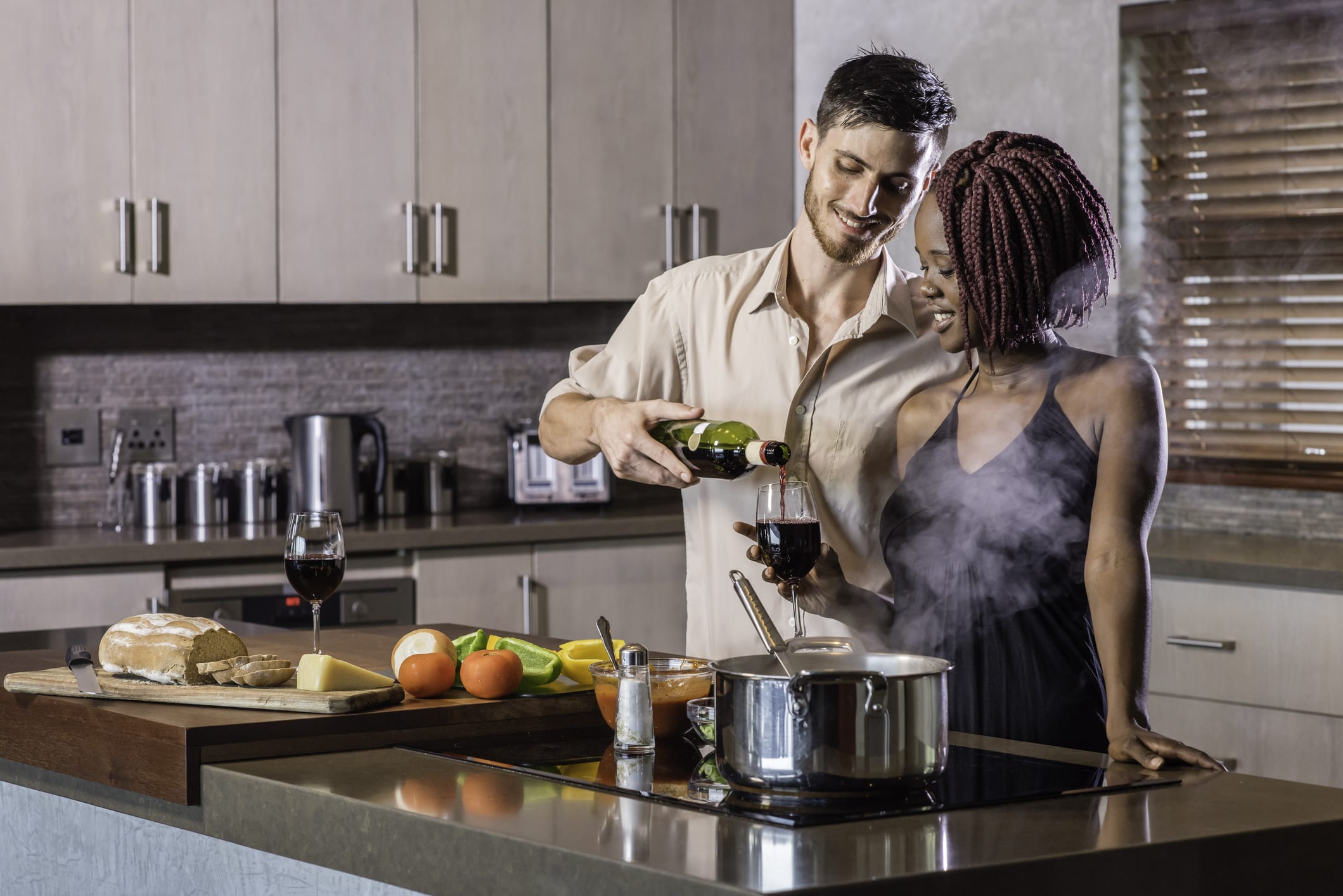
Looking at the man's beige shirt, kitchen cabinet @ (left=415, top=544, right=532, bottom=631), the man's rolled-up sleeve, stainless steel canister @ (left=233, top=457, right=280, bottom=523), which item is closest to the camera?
the man's beige shirt

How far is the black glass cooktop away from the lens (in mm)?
1274

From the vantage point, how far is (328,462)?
3.92 m

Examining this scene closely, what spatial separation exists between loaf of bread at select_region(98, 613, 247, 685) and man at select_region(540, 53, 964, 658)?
527 mm

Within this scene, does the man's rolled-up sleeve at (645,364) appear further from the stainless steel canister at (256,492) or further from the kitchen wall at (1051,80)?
the stainless steel canister at (256,492)

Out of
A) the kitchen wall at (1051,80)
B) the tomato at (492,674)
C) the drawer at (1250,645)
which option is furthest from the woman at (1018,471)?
the kitchen wall at (1051,80)

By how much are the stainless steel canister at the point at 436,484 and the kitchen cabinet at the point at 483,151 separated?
45 cm

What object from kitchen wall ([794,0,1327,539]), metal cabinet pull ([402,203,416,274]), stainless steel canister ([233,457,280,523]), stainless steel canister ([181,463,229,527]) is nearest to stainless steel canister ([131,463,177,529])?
stainless steel canister ([181,463,229,527])

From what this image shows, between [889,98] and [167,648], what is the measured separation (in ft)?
3.73

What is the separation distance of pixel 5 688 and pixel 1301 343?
2.77 m

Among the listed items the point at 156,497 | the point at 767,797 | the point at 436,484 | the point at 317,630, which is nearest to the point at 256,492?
the point at 156,497

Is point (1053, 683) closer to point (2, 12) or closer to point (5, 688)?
point (5, 688)

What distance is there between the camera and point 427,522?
13.0 feet

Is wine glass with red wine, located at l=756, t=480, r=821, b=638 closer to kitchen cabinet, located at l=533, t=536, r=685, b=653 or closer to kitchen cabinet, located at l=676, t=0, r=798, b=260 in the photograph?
kitchen cabinet, located at l=533, t=536, r=685, b=653

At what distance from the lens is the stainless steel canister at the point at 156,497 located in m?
3.78
